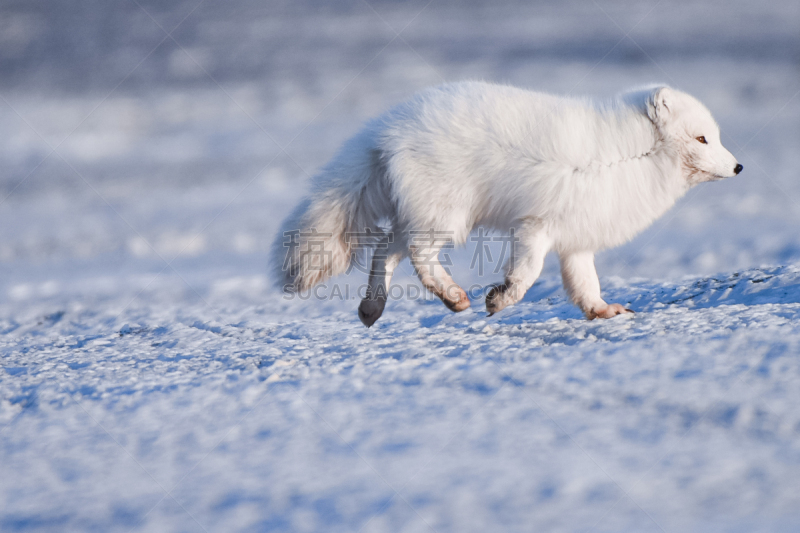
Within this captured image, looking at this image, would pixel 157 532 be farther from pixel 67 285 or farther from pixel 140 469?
pixel 67 285

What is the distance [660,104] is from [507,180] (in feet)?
1.85

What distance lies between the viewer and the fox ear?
2.38 metres

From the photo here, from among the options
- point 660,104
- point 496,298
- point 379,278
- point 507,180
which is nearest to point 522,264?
point 496,298

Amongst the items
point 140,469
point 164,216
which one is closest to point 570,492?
point 140,469

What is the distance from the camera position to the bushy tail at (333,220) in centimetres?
242

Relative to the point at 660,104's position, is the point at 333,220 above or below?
below

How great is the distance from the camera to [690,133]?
8.01 ft

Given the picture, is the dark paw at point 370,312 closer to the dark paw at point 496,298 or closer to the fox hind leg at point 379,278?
the fox hind leg at point 379,278

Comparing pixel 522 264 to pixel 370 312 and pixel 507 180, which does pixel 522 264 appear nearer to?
pixel 507 180

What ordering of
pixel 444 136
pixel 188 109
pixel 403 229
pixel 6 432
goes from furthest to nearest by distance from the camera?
1. pixel 188 109
2. pixel 403 229
3. pixel 444 136
4. pixel 6 432

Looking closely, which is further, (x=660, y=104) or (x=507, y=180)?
(x=660, y=104)

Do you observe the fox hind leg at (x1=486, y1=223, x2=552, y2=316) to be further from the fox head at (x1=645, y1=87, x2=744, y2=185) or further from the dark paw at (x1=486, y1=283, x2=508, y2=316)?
the fox head at (x1=645, y1=87, x2=744, y2=185)

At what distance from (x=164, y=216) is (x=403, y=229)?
3.13 meters

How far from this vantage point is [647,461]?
1449mm
